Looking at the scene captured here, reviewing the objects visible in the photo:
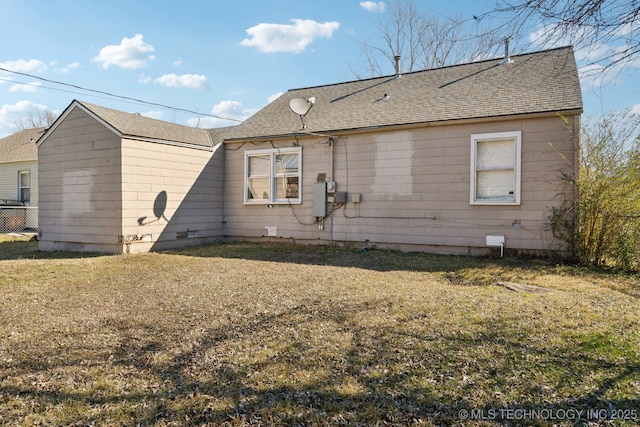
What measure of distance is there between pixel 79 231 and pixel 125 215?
66.7 inches

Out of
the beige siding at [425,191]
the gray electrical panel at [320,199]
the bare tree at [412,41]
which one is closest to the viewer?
the beige siding at [425,191]

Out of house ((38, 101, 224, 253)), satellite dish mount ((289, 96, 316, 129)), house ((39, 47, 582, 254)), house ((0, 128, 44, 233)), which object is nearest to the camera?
house ((39, 47, 582, 254))

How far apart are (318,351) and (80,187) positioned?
9.02m

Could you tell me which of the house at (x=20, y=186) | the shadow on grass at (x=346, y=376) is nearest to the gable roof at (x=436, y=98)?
the shadow on grass at (x=346, y=376)

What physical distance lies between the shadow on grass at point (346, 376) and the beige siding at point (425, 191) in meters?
4.95

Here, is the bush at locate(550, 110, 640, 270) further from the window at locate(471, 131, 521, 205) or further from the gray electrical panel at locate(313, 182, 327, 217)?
the gray electrical panel at locate(313, 182, 327, 217)

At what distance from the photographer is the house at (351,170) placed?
27.9ft

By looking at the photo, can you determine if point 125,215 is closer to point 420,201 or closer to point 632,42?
point 420,201

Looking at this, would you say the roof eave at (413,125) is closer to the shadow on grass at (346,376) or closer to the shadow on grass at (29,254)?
the shadow on grass at (29,254)

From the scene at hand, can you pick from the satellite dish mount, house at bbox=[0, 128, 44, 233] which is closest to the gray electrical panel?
the satellite dish mount

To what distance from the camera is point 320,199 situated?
10.5m

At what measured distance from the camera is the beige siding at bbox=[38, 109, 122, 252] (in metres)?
9.56

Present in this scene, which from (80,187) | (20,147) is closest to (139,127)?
(80,187)

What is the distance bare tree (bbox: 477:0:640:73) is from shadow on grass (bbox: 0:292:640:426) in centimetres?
261
